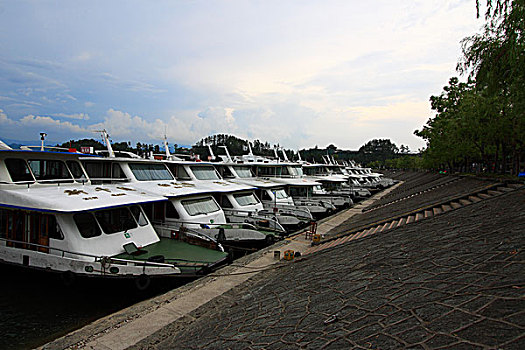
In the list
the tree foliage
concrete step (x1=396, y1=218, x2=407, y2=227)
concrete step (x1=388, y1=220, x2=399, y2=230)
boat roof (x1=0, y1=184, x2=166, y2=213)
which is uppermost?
the tree foliage

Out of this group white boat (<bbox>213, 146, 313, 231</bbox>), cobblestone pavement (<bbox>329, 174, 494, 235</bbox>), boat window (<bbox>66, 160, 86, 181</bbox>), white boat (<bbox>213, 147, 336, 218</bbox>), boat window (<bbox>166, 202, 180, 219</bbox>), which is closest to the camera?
boat window (<bbox>66, 160, 86, 181</bbox>)

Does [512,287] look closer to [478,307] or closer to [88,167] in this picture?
[478,307]

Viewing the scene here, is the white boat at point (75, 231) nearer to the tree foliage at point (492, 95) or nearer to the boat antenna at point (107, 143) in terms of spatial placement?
the boat antenna at point (107, 143)

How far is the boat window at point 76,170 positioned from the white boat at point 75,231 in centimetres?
80

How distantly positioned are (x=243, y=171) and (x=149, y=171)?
35.9 ft

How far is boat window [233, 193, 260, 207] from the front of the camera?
66.9ft

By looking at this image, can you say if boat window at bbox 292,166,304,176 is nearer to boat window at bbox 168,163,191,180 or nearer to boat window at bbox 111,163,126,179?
boat window at bbox 168,163,191,180

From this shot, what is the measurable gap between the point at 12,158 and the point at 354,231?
14.3 meters

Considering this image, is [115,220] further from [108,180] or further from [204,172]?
[204,172]

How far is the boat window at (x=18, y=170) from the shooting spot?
12.0m

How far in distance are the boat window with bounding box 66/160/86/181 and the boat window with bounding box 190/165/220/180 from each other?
25.5ft

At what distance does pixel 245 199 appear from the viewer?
2097 cm

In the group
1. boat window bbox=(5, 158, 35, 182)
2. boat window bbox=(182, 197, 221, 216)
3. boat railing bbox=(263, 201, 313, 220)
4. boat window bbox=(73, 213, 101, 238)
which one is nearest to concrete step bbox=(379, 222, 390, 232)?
boat railing bbox=(263, 201, 313, 220)

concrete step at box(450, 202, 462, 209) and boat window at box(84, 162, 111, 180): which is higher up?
boat window at box(84, 162, 111, 180)
